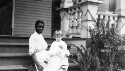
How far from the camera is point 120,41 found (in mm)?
5523

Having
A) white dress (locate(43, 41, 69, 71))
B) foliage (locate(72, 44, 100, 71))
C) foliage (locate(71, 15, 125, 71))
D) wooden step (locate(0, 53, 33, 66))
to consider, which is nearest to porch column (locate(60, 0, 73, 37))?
foliage (locate(71, 15, 125, 71))

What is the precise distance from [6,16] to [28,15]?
95 cm

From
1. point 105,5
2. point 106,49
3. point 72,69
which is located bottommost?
point 72,69

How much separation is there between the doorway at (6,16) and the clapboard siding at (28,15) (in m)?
0.42

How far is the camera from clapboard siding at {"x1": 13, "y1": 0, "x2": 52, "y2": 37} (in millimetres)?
8117

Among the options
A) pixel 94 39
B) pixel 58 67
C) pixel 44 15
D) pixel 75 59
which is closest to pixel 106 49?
pixel 94 39

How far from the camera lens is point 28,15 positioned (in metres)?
8.34

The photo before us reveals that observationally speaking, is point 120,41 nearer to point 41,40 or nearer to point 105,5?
point 41,40

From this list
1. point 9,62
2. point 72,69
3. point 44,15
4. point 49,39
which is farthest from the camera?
point 44,15

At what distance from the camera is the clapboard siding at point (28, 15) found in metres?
8.12

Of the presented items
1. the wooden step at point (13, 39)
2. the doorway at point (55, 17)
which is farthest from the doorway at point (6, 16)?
the wooden step at point (13, 39)

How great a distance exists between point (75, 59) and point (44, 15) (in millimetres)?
3523

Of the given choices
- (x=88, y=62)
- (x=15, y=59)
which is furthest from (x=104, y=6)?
(x=15, y=59)

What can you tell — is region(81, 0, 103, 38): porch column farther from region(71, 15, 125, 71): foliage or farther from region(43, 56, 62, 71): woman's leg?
region(43, 56, 62, 71): woman's leg
